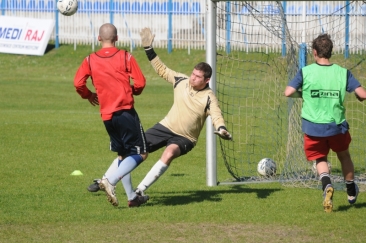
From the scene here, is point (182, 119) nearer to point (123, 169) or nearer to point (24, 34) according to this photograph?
point (123, 169)

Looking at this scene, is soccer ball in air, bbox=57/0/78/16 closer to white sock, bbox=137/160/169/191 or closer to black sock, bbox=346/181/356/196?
white sock, bbox=137/160/169/191

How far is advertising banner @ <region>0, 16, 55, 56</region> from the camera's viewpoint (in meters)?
28.5

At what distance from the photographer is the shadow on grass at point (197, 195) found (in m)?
8.46

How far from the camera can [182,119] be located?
27.5 feet

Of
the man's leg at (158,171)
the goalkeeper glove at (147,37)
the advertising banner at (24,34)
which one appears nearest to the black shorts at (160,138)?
the man's leg at (158,171)

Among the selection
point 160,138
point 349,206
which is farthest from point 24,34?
point 349,206

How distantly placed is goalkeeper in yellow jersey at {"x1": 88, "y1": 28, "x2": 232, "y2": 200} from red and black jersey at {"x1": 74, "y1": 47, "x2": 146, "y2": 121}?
721 mm

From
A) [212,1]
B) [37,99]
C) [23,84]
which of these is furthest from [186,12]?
[212,1]

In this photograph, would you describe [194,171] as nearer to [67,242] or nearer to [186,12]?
[67,242]

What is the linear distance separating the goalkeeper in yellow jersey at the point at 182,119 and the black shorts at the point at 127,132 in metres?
0.36

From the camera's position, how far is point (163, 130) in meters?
8.51

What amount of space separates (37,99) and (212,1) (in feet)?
38.4

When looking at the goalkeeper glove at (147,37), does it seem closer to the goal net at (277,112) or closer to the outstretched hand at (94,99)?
the outstretched hand at (94,99)

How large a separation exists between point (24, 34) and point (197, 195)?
2174 centimetres
